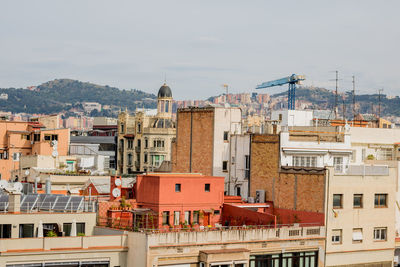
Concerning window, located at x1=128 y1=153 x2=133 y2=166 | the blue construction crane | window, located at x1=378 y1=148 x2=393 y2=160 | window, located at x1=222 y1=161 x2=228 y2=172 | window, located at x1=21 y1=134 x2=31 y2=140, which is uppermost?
the blue construction crane

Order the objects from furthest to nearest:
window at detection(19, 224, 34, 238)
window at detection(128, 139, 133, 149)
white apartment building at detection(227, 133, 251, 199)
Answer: window at detection(128, 139, 133, 149) → white apartment building at detection(227, 133, 251, 199) → window at detection(19, 224, 34, 238)

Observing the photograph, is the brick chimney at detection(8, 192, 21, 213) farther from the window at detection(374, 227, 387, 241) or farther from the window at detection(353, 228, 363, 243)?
the window at detection(374, 227, 387, 241)

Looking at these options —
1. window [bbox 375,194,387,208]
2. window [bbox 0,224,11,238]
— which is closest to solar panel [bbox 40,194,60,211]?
window [bbox 0,224,11,238]

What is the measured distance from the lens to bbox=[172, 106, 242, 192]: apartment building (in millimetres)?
59875

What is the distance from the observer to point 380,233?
5306 cm

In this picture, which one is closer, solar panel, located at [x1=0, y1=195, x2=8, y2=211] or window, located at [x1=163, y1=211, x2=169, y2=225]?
solar panel, located at [x1=0, y1=195, x2=8, y2=211]

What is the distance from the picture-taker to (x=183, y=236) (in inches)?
1672

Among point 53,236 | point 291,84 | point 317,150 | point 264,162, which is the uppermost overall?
point 291,84

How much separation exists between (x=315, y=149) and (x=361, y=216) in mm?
6682

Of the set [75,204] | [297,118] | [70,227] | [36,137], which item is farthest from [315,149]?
[36,137]

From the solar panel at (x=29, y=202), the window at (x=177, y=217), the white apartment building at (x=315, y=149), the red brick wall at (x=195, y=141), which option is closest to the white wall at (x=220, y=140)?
the red brick wall at (x=195, y=141)

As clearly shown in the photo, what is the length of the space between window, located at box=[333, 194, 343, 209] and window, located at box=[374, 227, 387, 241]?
402 centimetres

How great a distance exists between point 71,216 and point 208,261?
8343 millimetres

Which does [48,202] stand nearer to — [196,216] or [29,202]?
[29,202]
